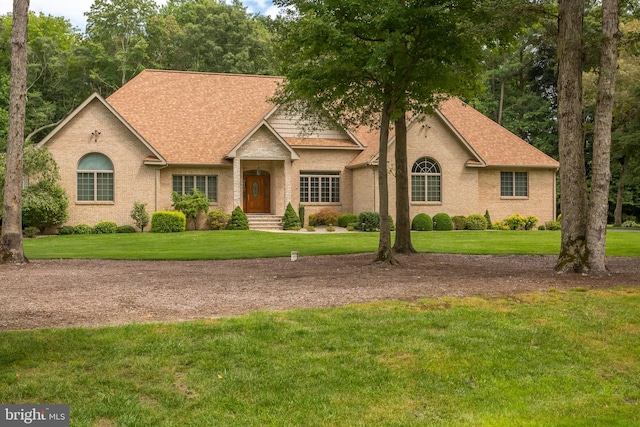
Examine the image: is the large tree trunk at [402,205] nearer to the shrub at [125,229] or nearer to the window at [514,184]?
the shrub at [125,229]

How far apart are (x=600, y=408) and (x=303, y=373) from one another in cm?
248

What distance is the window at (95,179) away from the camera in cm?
2609

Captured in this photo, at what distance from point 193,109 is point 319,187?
24.9 ft

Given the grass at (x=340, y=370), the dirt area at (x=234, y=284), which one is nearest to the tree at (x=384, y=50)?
the dirt area at (x=234, y=284)

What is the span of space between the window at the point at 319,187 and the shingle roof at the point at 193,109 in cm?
383

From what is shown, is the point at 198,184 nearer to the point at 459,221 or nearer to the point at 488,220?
the point at 459,221

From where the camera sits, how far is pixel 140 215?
1024 inches

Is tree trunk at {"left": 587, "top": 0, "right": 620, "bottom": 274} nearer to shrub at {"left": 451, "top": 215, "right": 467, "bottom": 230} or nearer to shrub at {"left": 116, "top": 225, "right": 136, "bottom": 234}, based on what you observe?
shrub at {"left": 451, "top": 215, "right": 467, "bottom": 230}

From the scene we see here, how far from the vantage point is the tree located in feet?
38.6

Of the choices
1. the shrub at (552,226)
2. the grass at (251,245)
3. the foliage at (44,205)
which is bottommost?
the grass at (251,245)

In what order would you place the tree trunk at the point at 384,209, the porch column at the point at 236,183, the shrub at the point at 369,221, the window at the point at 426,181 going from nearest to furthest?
the tree trunk at the point at 384,209 < the shrub at the point at 369,221 < the porch column at the point at 236,183 < the window at the point at 426,181

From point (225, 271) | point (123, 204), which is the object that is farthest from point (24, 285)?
point (123, 204)

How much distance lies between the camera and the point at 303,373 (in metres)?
5.38

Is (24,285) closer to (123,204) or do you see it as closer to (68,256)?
(68,256)
